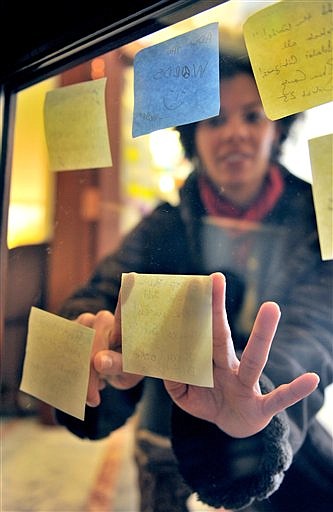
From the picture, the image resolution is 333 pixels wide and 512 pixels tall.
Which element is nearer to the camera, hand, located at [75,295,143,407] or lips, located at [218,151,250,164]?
hand, located at [75,295,143,407]

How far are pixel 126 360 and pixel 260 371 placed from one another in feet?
0.43

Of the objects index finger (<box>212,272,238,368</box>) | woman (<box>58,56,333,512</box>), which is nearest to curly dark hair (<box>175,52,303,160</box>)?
woman (<box>58,56,333,512</box>)

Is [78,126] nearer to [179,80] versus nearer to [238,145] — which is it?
[179,80]

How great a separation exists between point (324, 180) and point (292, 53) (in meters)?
0.10

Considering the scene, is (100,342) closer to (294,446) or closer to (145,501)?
(294,446)

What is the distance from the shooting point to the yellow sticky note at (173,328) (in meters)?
0.41

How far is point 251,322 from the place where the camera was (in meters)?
0.47

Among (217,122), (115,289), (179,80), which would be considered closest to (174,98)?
(179,80)

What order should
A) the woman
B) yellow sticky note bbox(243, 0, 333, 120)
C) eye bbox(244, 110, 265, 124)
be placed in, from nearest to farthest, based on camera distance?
yellow sticky note bbox(243, 0, 333, 120) → the woman → eye bbox(244, 110, 265, 124)

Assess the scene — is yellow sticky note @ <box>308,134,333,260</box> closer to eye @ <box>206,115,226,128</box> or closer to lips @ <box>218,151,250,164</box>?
eye @ <box>206,115,226,128</box>

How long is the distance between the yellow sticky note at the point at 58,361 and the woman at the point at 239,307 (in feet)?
0.05

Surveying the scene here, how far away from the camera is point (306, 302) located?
1.87ft

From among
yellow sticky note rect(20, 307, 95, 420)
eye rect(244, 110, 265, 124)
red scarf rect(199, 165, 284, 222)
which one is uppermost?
eye rect(244, 110, 265, 124)

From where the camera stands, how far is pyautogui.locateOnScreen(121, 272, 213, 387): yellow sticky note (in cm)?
41
